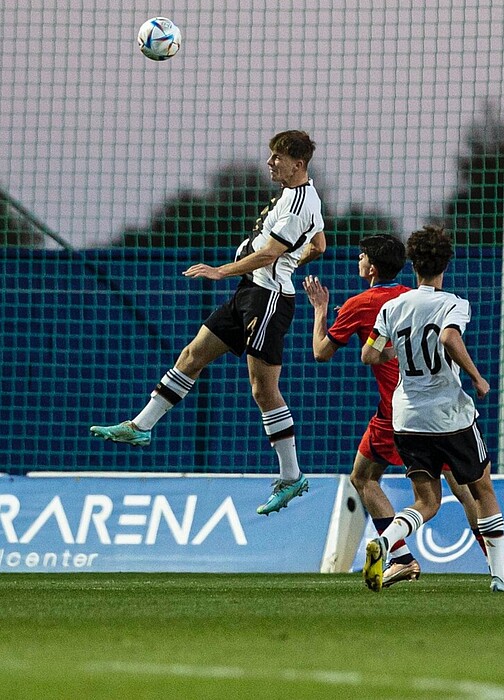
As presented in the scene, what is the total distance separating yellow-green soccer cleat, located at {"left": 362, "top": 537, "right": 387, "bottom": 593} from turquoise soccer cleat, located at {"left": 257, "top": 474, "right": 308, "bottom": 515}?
1766 millimetres

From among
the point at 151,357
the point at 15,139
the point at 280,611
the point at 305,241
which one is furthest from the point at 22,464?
the point at 280,611

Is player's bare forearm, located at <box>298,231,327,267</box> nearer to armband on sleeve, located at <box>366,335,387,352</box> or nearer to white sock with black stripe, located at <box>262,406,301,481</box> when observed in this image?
white sock with black stripe, located at <box>262,406,301,481</box>

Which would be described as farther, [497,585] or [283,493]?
[283,493]

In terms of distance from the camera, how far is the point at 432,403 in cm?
771

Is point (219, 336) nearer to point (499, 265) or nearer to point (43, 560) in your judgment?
point (43, 560)

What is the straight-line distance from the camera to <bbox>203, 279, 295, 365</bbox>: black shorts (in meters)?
9.23

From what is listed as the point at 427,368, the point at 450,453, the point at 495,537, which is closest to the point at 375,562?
the point at 450,453

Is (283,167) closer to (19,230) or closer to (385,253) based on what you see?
(385,253)

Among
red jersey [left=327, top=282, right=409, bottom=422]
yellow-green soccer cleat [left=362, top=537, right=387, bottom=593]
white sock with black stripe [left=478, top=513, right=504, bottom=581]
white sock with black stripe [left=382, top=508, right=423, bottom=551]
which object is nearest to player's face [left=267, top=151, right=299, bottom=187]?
red jersey [left=327, top=282, right=409, bottom=422]

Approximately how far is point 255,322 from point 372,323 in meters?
0.77

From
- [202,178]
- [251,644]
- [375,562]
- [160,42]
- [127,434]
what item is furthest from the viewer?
[202,178]

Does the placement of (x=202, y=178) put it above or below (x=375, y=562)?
above

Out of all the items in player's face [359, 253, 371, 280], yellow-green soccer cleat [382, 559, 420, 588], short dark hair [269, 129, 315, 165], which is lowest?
yellow-green soccer cleat [382, 559, 420, 588]

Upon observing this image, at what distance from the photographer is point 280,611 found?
20.9 feet
